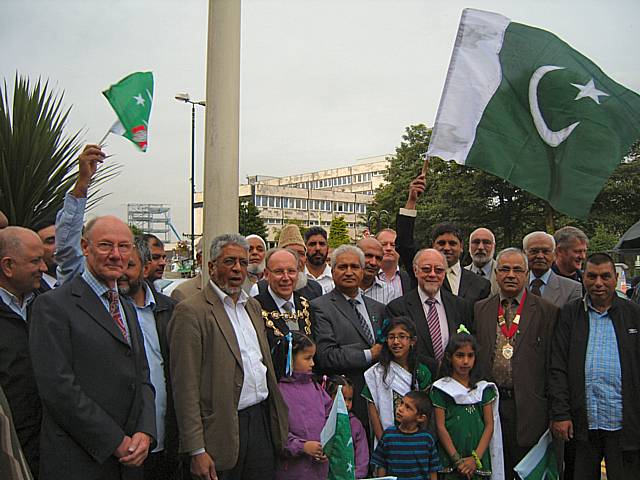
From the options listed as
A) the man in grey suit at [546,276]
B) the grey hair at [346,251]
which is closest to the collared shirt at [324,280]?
the grey hair at [346,251]

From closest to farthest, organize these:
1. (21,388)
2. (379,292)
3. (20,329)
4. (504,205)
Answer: (21,388), (20,329), (379,292), (504,205)

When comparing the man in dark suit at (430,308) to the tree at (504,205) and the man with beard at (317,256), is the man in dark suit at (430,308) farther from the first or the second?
the tree at (504,205)

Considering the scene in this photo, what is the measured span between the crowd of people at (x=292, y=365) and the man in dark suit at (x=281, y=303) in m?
0.02

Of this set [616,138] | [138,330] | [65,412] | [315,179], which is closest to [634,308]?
[616,138]

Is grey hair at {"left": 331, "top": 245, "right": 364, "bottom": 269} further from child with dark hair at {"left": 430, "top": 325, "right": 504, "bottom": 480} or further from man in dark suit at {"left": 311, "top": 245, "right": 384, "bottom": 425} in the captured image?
child with dark hair at {"left": 430, "top": 325, "right": 504, "bottom": 480}

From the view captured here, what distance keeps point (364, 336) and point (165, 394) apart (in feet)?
5.37

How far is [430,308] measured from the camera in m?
5.20

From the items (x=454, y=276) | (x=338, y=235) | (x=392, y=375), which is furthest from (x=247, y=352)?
(x=338, y=235)

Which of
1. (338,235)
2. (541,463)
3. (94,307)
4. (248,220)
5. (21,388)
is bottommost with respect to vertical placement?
(338,235)

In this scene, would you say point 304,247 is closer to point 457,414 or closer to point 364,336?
point 364,336

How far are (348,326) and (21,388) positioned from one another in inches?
94.8

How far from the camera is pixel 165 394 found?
168 inches

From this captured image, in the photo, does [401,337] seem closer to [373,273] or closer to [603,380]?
[373,273]

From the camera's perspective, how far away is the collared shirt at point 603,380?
4.69 m
